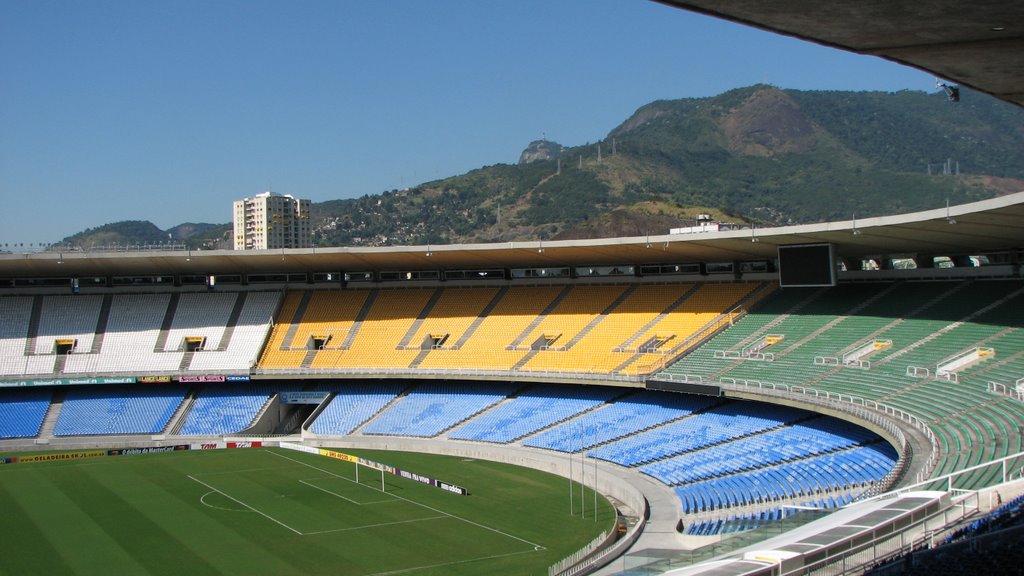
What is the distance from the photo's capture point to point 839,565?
1238cm

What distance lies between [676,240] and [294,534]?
19931mm

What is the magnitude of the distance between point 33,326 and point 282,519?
25.9 metres

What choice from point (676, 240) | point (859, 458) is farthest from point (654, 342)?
point (859, 458)

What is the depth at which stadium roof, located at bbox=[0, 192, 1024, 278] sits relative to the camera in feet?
98.6

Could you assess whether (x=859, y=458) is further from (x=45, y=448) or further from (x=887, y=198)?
(x=887, y=198)

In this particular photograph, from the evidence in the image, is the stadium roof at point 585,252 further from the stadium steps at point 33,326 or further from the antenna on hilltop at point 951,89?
the antenna on hilltop at point 951,89

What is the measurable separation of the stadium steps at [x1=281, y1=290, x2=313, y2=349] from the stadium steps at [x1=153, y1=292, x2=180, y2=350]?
6117 millimetres

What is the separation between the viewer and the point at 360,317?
50.9m

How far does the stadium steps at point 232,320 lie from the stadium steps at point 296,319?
2.85 m

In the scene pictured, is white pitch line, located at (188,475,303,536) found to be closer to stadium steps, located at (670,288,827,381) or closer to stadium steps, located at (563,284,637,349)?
stadium steps, located at (563,284,637,349)

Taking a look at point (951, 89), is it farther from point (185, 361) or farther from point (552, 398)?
point (185, 361)

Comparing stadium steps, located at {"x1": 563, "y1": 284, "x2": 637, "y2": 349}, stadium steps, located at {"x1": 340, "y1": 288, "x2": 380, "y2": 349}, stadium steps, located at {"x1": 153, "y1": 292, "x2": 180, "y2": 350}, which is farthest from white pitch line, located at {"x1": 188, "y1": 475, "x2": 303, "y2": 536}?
stadium steps, located at {"x1": 563, "y1": 284, "x2": 637, "y2": 349}

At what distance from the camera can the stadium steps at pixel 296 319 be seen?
4943 centimetres

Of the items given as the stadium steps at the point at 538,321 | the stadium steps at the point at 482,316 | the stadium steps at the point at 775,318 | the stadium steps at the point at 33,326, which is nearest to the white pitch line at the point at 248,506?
the stadium steps at the point at 538,321
